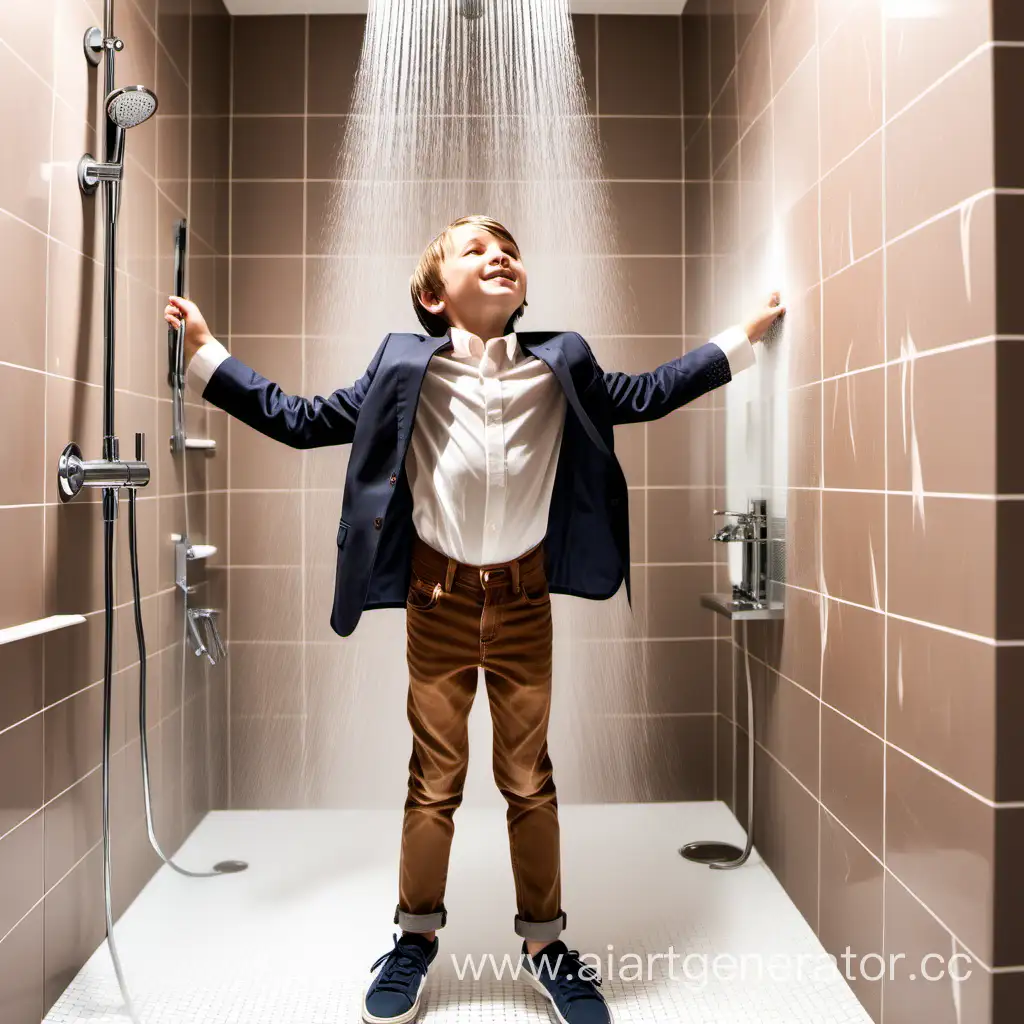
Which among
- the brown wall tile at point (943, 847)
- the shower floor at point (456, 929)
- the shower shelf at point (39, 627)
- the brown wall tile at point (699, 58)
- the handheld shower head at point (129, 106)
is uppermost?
the brown wall tile at point (699, 58)

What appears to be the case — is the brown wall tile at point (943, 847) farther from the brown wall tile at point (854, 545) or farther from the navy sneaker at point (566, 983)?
the navy sneaker at point (566, 983)

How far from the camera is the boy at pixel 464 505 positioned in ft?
4.96

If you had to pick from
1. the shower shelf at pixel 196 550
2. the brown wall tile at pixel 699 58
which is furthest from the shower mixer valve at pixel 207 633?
the brown wall tile at pixel 699 58

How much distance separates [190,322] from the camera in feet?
5.00

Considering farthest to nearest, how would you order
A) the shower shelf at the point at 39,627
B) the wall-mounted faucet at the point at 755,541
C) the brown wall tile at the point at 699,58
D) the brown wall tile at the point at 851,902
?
1. the brown wall tile at the point at 699,58
2. the wall-mounted faucet at the point at 755,541
3. the brown wall tile at the point at 851,902
4. the shower shelf at the point at 39,627

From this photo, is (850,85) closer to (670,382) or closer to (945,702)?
(670,382)

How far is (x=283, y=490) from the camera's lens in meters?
2.29

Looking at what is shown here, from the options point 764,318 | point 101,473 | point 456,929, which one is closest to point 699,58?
point 764,318

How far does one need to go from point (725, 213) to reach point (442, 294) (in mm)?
863

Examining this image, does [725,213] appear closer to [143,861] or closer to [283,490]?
[283,490]

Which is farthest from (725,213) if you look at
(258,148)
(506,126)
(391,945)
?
(391,945)

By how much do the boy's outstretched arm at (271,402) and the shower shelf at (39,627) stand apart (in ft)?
1.35

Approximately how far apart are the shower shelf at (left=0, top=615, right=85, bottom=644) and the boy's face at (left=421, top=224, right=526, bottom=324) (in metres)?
0.81

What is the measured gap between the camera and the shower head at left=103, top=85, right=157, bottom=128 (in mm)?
1444
